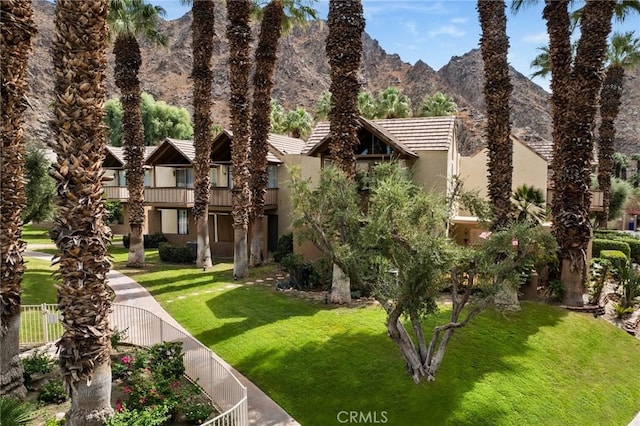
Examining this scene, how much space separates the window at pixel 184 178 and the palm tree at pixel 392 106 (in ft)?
74.1

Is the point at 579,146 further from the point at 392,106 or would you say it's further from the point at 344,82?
the point at 392,106

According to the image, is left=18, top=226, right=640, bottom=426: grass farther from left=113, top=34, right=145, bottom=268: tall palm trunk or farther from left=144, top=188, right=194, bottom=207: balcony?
left=144, top=188, right=194, bottom=207: balcony

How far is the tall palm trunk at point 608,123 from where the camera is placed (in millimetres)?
35406

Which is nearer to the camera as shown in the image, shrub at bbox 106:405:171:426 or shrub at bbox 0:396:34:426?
shrub at bbox 0:396:34:426

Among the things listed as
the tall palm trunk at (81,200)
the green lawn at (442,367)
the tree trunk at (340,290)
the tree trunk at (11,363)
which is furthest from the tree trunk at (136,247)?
the tall palm trunk at (81,200)

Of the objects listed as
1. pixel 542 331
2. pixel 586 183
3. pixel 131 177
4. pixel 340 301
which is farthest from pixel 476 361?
pixel 131 177

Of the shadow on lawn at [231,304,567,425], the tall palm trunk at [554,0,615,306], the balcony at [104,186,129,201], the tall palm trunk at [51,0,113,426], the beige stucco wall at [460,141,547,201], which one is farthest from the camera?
the balcony at [104,186,129,201]

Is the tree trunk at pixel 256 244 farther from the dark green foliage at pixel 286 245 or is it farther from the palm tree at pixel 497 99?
the palm tree at pixel 497 99

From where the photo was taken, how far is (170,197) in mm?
31328

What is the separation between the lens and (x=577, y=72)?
18.6m

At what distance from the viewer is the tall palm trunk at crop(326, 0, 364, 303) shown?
738 inches

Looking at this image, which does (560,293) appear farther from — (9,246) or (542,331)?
(9,246)

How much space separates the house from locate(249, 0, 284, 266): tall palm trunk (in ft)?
9.23

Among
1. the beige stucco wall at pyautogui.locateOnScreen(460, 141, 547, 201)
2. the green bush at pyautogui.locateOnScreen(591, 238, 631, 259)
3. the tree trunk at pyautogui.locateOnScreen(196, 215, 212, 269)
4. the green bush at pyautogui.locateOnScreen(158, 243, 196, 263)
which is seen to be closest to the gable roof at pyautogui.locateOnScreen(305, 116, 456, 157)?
the beige stucco wall at pyautogui.locateOnScreen(460, 141, 547, 201)
